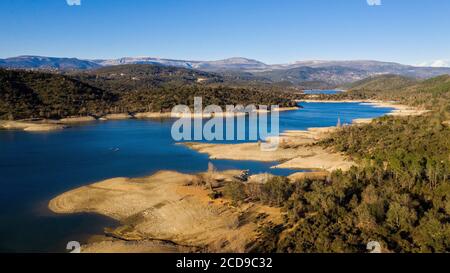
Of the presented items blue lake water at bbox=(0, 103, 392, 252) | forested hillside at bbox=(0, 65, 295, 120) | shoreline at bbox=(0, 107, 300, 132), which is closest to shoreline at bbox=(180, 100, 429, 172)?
blue lake water at bbox=(0, 103, 392, 252)

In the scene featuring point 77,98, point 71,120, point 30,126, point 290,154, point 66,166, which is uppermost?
point 77,98

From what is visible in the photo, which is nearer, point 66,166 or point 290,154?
point 66,166

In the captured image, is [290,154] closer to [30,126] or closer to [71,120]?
[30,126]

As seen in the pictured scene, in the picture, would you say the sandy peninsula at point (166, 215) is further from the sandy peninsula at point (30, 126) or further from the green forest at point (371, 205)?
the sandy peninsula at point (30, 126)

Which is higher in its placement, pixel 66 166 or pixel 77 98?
pixel 77 98

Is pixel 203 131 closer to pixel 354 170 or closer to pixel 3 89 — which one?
pixel 354 170

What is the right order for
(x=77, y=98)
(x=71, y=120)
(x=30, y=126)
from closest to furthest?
(x=30, y=126), (x=71, y=120), (x=77, y=98)

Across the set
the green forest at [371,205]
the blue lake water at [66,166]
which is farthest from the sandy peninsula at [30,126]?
the green forest at [371,205]

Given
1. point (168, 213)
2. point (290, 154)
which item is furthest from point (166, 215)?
point (290, 154)
